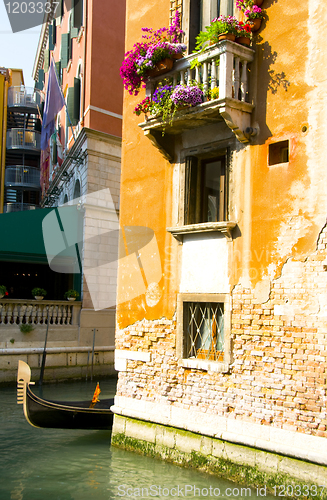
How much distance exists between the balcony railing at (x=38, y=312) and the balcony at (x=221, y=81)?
8.35 m

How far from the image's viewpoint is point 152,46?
22.5 feet

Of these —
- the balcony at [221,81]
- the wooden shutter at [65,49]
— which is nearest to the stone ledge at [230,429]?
the balcony at [221,81]

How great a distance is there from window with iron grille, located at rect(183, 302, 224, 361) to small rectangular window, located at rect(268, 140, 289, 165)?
6.42 feet

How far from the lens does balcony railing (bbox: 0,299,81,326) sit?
43.9 feet

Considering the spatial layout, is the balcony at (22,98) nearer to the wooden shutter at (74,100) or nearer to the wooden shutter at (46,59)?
the wooden shutter at (46,59)

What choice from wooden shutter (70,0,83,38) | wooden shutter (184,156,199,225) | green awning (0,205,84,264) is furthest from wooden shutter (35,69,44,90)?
wooden shutter (184,156,199,225)

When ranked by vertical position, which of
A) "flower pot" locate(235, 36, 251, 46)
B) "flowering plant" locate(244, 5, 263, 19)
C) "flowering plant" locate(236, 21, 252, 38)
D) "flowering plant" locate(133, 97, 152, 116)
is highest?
"flowering plant" locate(244, 5, 263, 19)

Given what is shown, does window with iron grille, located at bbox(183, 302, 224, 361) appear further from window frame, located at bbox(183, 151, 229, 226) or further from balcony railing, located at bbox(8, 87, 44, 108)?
balcony railing, located at bbox(8, 87, 44, 108)

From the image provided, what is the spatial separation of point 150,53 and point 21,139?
23.5 m

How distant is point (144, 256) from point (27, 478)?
3407mm

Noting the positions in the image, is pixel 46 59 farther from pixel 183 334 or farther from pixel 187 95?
pixel 183 334

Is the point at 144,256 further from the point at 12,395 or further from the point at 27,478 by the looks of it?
the point at 12,395

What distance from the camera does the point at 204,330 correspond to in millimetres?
6766

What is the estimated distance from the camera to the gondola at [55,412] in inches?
302
